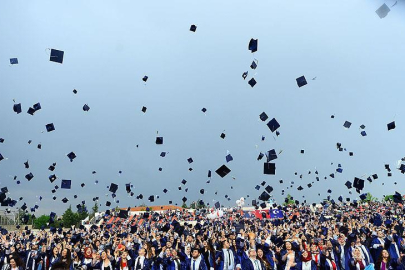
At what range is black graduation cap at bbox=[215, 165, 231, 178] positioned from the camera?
496 inches

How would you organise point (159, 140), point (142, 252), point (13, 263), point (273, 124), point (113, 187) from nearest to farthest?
point (13, 263)
point (142, 252)
point (273, 124)
point (113, 187)
point (159, 140)

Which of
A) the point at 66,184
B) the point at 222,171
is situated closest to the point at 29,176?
the point at 66,184

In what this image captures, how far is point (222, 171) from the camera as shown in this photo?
12672mm

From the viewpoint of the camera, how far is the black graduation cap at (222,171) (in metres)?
12.6

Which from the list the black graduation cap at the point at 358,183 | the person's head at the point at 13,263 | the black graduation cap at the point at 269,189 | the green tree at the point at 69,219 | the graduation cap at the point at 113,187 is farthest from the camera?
the green tree at the point at 69,219

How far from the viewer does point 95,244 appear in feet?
39.4

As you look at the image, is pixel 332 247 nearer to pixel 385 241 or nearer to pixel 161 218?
pixel 385 241

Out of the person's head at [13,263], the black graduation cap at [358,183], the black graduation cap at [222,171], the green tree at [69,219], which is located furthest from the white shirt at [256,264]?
the green tree at [69,219]

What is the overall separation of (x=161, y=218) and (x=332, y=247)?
25644mm

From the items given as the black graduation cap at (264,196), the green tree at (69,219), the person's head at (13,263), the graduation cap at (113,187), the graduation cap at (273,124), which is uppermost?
the graduation cap at (273,124)

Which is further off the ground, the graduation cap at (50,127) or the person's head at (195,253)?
the graduation cap at (50,127)

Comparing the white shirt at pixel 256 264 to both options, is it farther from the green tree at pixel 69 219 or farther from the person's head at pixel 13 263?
the green tree at pixel 69 219

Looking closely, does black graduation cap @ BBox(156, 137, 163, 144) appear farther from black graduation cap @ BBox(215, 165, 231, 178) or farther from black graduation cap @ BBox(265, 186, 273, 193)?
black graduation cap @ BBox(265, 186, 273, 193)

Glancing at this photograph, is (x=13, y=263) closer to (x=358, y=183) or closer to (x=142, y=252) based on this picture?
(x=142, y=252)
